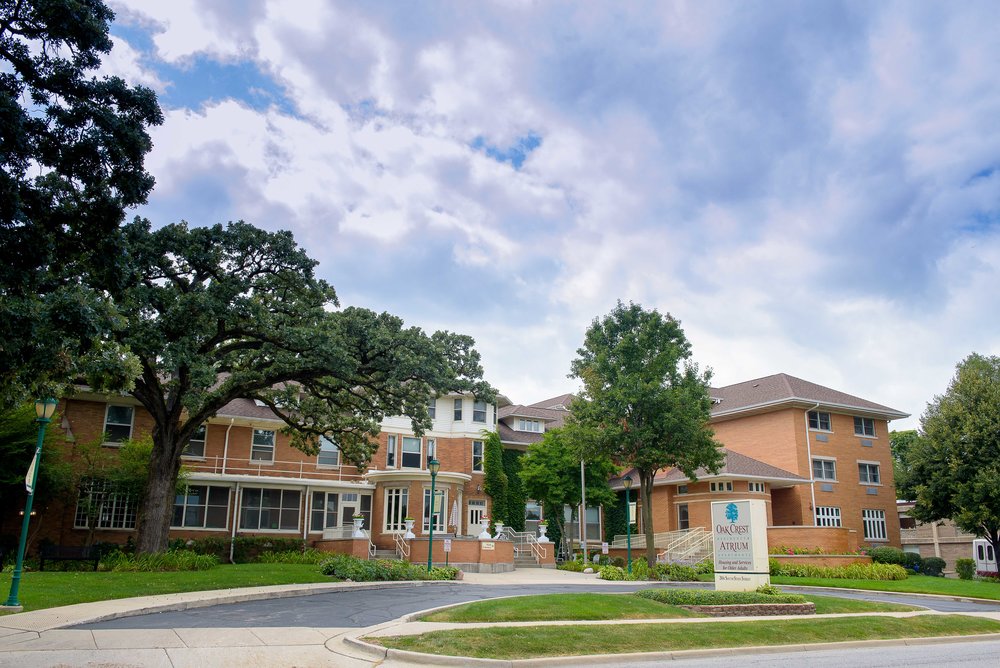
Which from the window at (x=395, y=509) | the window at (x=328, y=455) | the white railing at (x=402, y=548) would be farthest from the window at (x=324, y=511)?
the white railing at (x=402, y=548)

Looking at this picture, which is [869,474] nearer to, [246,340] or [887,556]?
[887,556]

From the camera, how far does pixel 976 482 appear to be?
106 ft

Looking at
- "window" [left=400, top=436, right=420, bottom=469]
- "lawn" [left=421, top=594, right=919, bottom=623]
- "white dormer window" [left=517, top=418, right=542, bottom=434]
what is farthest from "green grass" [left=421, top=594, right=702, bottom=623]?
"white dormer window" [left=517, top=418, right=542, bottom=434]

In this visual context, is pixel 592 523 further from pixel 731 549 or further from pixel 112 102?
pixel 112 102

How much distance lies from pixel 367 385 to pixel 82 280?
1069 centimetres

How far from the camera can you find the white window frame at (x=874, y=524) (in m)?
43.4

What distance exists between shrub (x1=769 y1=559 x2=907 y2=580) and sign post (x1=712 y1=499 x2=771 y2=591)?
1555 cm

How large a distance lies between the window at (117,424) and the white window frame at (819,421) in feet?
120

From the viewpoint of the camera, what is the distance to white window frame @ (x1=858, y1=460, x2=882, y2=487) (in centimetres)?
4431

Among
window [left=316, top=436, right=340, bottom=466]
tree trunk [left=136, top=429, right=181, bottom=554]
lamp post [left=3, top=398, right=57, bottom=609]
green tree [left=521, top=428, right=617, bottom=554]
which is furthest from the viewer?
green tree [left=521, top=428, right=617, bottom=554]

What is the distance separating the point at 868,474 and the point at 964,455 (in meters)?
11.4

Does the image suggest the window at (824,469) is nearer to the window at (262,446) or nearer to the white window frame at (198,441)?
the window at (262,446)

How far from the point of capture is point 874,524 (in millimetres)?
43938

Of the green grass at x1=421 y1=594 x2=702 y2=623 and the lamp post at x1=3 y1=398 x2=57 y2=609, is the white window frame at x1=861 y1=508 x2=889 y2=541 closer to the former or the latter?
the green grass at x1=421 y1=594 x2=702 y2=623
